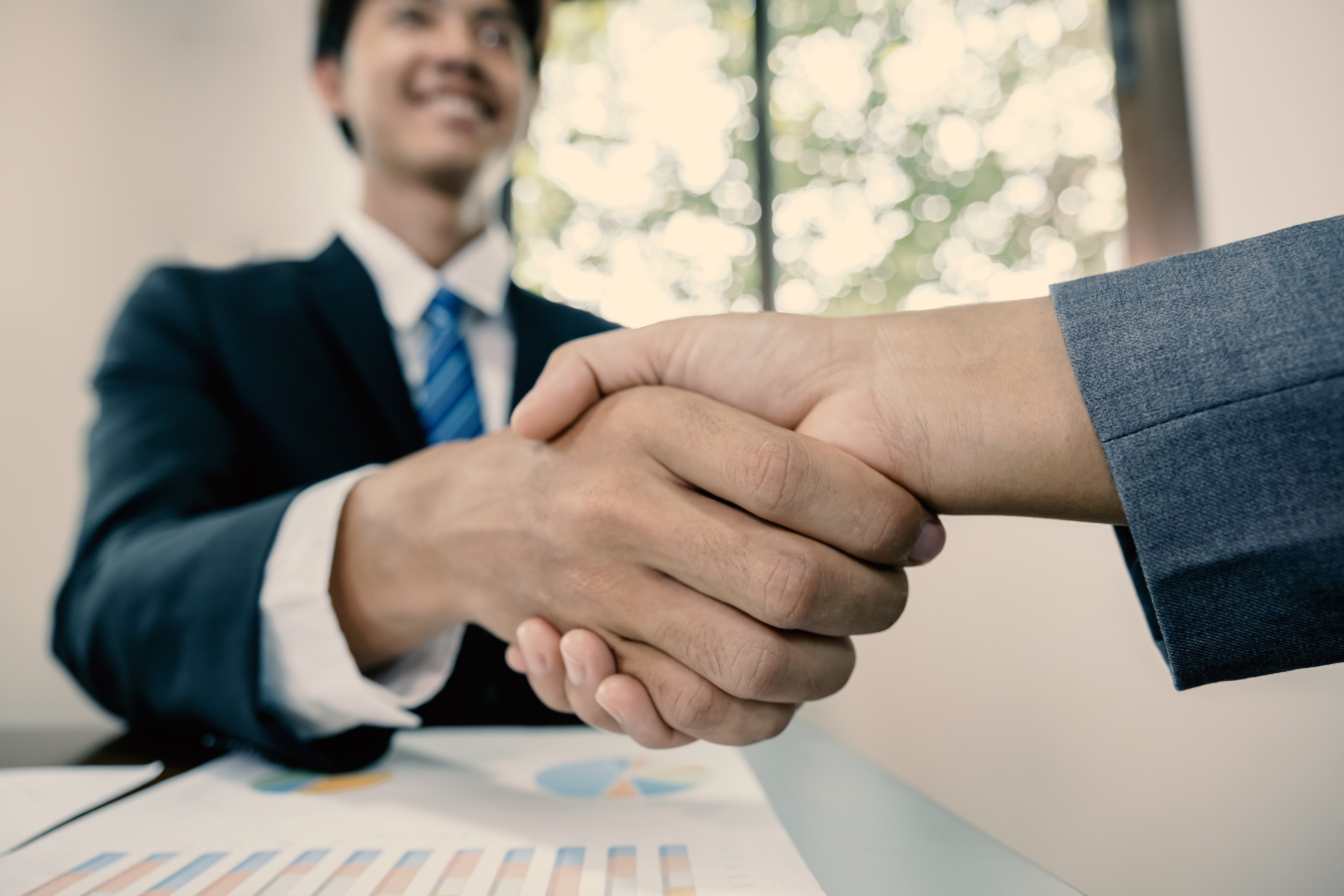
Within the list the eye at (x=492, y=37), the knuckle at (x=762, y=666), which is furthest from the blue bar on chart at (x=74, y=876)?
the eye at (x=492, y=37)

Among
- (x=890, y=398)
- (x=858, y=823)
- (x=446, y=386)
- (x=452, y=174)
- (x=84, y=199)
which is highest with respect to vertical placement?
(x=84, y=199)

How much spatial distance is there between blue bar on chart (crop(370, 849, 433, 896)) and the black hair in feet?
4.14

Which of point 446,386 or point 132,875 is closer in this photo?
point 132,875

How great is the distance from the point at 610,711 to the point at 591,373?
0.73 ft

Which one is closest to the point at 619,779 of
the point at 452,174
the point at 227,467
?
the point at 227,467

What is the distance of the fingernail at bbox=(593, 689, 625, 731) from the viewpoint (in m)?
0.45

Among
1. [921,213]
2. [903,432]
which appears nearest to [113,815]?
[903,432]

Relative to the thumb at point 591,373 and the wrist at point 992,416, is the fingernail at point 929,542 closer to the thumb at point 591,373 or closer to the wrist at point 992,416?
the wrist at point 992,416

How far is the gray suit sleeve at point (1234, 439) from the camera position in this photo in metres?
0.32

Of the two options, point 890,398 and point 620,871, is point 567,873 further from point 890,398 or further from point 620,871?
point 890,398

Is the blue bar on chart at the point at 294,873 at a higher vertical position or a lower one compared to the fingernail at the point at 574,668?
lower

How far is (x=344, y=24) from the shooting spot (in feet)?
4.01

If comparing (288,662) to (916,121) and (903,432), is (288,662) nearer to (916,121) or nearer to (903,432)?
(903,432)

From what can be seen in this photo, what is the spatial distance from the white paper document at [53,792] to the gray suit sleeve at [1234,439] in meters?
0.57
